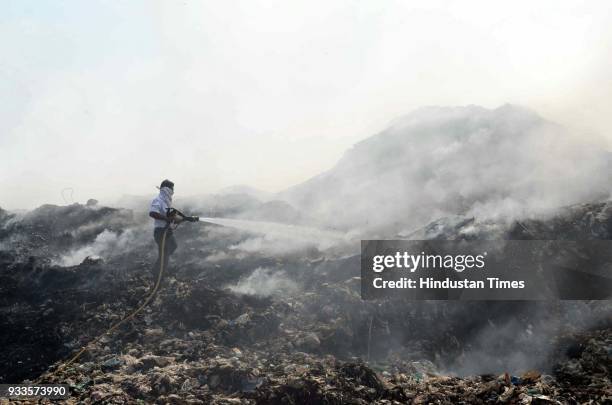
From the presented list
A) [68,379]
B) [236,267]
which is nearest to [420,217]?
[236,267]

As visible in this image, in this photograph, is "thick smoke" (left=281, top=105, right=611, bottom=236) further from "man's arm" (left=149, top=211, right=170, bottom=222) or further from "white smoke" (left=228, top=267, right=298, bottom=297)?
"man's arm" (left=149, top=211, right=170, bottom=222)

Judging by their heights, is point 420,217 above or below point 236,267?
above

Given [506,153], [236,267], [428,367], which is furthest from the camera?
[506,153]

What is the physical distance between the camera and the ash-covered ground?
8617 millimetres

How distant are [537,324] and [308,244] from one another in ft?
24.6

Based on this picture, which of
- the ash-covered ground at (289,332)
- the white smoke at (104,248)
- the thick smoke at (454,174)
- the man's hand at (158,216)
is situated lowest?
the ash-covered ground at (289,332)

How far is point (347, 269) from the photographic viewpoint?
1370 cm

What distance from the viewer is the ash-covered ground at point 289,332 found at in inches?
339

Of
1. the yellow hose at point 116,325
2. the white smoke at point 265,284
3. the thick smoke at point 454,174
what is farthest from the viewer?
the thick smoke at point 454,174

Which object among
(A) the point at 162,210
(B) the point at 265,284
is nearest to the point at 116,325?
(A) the point at 162,210

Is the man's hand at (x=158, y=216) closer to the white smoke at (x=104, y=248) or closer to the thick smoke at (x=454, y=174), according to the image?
the white smoke at (x=104, y=248)

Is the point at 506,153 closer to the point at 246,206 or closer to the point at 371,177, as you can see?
the point at 371,177

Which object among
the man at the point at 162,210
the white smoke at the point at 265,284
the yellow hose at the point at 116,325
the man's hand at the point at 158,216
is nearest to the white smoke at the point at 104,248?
the yellow hose at the point at 116,325

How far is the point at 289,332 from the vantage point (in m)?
11.4
